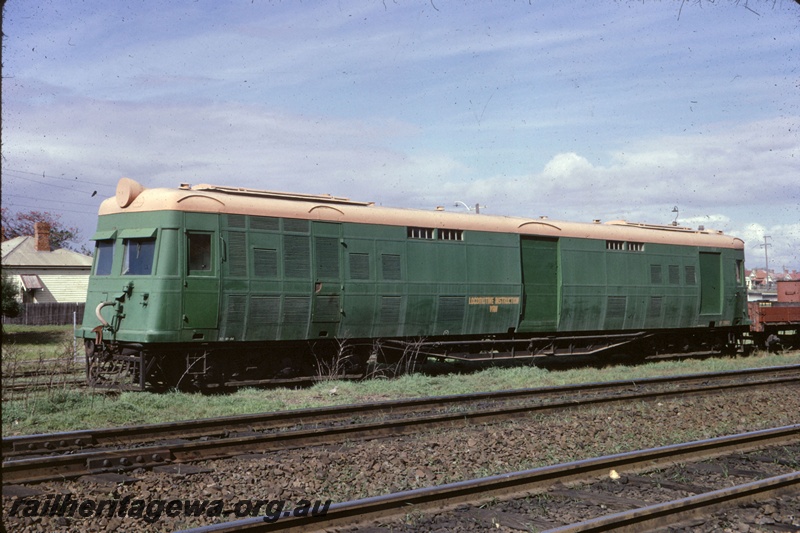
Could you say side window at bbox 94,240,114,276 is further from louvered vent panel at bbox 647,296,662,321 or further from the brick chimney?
the brick chimney

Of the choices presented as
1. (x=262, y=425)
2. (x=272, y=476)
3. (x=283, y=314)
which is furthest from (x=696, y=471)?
(x=283, y=314)

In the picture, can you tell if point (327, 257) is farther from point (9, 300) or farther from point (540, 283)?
point (9, 300)

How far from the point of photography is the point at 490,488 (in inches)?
254

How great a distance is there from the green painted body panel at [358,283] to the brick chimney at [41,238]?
3752cm

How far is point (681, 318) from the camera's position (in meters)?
20.0

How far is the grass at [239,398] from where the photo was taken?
401 inches

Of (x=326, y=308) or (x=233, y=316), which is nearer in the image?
(x=233, y=316)

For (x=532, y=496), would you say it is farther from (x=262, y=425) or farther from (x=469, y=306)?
(x=469, y=306)

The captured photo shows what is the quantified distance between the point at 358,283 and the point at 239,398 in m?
3.26

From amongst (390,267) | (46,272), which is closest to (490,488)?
(390,267)

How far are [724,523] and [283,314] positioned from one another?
8738mm
